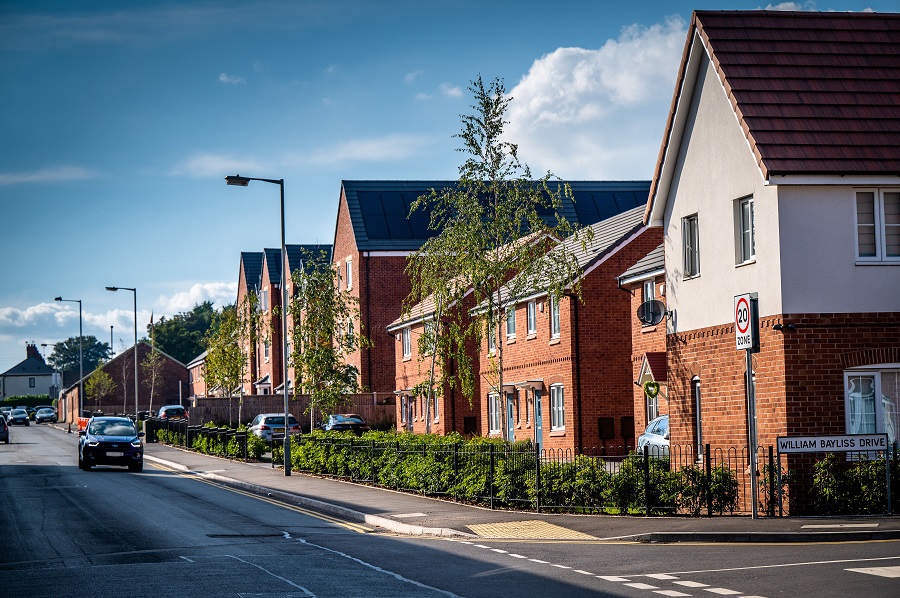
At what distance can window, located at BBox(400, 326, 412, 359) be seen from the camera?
173 ft

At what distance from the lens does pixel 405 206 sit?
61375 millimetres

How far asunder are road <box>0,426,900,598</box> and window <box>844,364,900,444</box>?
173 inches

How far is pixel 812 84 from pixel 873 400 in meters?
5.69

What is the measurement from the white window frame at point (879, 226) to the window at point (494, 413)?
25648 mm

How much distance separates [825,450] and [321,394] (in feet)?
83.8

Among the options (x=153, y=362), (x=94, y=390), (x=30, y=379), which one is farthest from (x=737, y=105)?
(x=30, y=379)

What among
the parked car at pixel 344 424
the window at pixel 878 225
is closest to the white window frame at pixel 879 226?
the window at pixel 878 225

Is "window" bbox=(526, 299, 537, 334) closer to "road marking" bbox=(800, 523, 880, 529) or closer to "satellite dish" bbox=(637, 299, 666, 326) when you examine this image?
"satellite dish" bbox=(637, 299, 666, 326)

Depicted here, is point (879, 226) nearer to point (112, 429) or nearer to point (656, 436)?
point (656, 436)

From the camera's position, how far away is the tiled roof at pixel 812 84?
19266 mm

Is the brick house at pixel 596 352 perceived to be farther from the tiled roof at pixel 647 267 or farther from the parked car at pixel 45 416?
the parked car at pixel 45 416

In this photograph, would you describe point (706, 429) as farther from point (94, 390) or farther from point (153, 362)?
point (94, 390)

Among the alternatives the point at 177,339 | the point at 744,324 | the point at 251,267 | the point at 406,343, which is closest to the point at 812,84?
the point at 744,324

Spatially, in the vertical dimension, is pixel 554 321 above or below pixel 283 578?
above
